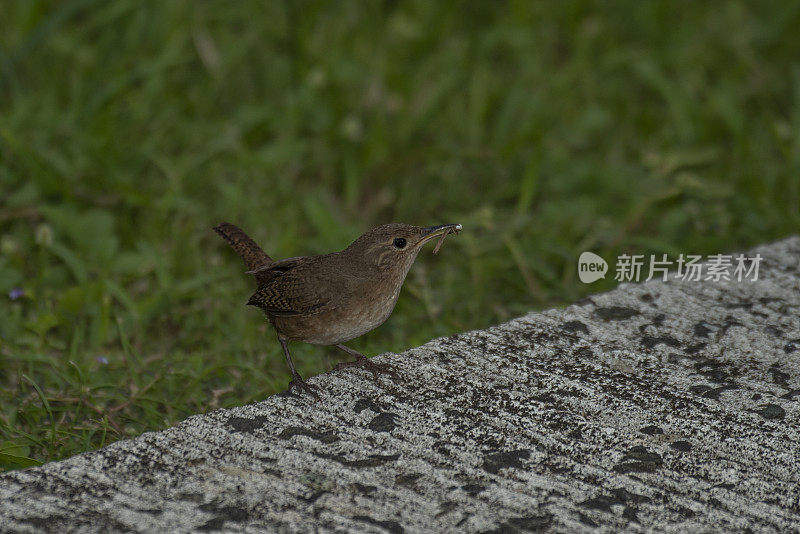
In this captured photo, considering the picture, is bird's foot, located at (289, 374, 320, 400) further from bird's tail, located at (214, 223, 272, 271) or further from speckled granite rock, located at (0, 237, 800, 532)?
bird's tail, located at (214, 223, 272, 271)

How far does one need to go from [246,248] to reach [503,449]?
1.66 m

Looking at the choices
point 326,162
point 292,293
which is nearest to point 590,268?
point 326,162

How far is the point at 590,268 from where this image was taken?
4.79 m

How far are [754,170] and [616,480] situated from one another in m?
3.40

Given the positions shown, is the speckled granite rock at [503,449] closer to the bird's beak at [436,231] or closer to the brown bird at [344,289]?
the brown bird at [344,289]

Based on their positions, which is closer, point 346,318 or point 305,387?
point 305,387

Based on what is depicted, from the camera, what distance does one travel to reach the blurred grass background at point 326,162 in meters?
4.25

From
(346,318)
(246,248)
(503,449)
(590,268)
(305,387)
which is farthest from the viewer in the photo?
(590,268)

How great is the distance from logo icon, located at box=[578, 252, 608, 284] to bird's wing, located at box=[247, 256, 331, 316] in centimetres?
170

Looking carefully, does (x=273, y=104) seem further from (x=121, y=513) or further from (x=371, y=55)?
(x=121, y=513)

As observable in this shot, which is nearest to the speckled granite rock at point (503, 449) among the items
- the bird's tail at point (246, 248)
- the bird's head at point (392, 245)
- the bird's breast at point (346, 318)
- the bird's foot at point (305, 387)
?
the bird's foot at point (305, 387)

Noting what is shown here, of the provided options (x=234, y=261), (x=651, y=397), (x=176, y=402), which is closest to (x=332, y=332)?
(x=176, y=402)

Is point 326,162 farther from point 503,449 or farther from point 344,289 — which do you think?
point 503,449

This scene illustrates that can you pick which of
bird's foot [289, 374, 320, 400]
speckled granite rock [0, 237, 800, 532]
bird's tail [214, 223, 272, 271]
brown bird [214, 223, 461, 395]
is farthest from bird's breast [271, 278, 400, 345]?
bird's tail [214, 223, 272, 271]
